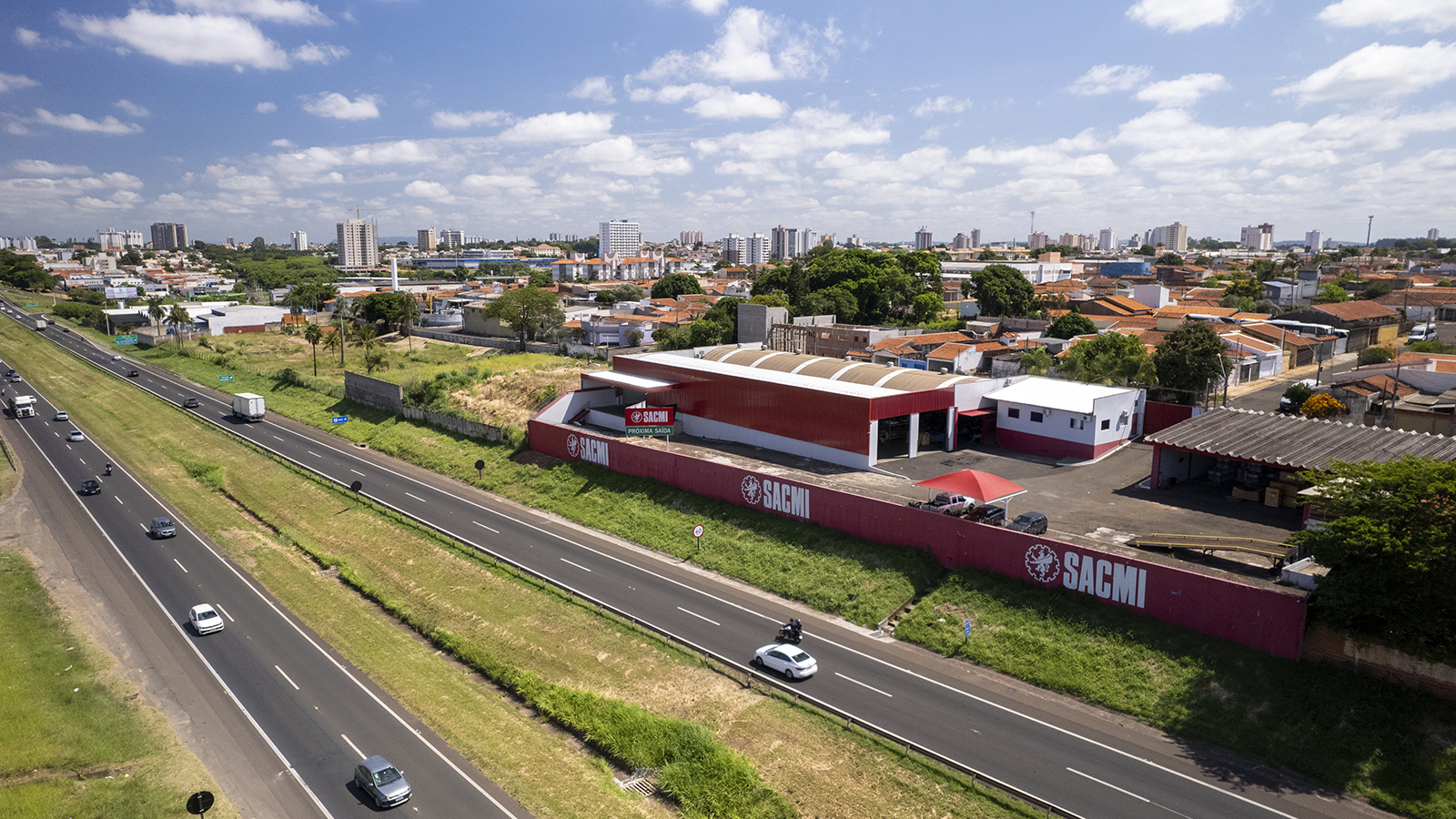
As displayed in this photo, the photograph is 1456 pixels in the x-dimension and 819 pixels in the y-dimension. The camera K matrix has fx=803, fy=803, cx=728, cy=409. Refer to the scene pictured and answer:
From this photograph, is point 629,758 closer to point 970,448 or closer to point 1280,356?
point 970,448

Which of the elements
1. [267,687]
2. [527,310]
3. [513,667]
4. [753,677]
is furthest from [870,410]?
[527,310]

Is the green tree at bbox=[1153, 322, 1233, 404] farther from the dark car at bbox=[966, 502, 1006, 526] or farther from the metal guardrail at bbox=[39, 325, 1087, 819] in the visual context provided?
the metal guardrail at bbox=[39, 325, 1087, 819]

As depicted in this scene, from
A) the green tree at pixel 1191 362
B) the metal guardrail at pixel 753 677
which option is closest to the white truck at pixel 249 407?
the metal guardrail at pixel 753 677

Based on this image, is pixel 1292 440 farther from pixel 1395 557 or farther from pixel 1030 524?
pixel 1395 557

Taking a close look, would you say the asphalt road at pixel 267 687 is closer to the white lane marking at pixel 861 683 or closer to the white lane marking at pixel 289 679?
the white lane marking at pixel 289 679

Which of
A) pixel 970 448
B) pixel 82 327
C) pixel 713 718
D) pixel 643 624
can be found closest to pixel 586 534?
pixel 643 624

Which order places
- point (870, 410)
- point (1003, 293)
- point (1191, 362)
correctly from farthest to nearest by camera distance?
1. point (1003, 293)
2. point (1191, 362)
3. point (870, 410)
